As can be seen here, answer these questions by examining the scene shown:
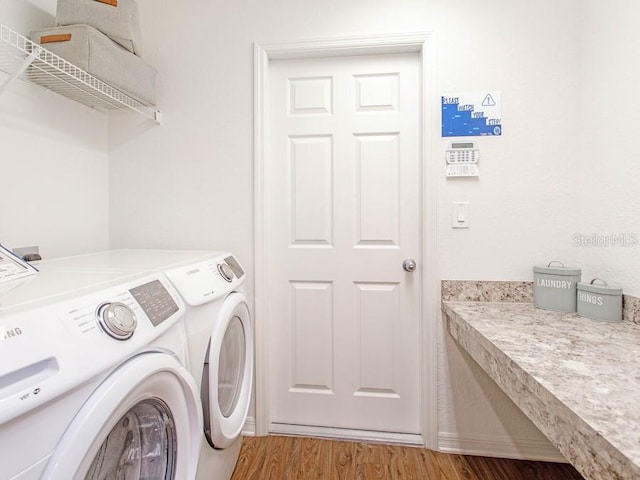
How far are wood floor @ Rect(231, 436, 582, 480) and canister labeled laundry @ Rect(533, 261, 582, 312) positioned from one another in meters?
0.76

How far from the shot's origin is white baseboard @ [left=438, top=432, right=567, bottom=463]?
152cm

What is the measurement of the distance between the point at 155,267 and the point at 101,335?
0.45 m

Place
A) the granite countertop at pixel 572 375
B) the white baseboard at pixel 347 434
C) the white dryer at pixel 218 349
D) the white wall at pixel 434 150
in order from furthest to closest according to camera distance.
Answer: the white baseboard at pixel 347 434 → the white wall at pixel 434 150 → the white dryer at pixel 218 349 → the granite countertop at pixel 572 375

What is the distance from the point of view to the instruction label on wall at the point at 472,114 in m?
1.54

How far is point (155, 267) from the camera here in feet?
3.36

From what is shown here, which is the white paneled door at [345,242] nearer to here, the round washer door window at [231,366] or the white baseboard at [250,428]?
the white baseboard at [250,428]

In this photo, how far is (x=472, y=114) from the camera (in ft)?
5.06

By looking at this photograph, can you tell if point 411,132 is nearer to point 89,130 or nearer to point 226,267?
point 226,267

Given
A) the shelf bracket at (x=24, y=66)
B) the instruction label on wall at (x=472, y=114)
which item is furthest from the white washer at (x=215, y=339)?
the instruction label on wall at (x=472, y=114)

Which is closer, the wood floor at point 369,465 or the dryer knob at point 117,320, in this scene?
the dryer knob at point 117,320

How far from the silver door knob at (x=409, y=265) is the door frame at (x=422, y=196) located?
59 mm

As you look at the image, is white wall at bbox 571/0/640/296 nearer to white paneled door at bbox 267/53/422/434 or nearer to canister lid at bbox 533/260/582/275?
canister lid at bbox 533/260/582/275

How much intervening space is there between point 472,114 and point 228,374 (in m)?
1.62

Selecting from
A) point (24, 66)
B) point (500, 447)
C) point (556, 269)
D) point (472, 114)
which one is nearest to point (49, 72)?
point (24, 66)
